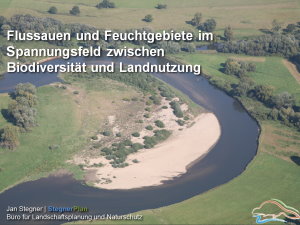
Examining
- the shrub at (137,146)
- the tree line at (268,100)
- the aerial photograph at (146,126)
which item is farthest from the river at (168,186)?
the shrub at (137,146)

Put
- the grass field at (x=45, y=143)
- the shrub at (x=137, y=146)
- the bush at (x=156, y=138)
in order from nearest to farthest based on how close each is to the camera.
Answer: the grass field at (x=45, y=143) < the shrub at (x=137, y=146) < the bush at (x=156, y=138)

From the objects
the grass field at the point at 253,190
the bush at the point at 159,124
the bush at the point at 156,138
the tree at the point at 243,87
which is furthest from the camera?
the tree at the point at 243,87

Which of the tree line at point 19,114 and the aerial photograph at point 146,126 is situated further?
the tree line at point 19,114

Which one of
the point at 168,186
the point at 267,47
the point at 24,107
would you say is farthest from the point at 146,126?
the point at 267,47

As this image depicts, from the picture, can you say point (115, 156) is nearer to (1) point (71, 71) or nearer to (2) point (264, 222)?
(2) point (264, 222)

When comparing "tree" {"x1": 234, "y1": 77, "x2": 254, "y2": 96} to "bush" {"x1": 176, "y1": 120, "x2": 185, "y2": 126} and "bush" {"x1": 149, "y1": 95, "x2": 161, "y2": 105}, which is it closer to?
"bush" {"x1": 149, "y1": 95, "x2": 161, "y2": 105}

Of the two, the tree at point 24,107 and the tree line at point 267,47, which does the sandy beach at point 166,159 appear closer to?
the tree at point 24,107

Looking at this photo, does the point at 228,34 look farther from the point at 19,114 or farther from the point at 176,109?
the point at 19,114

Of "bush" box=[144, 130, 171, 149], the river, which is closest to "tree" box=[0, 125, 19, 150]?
the river
